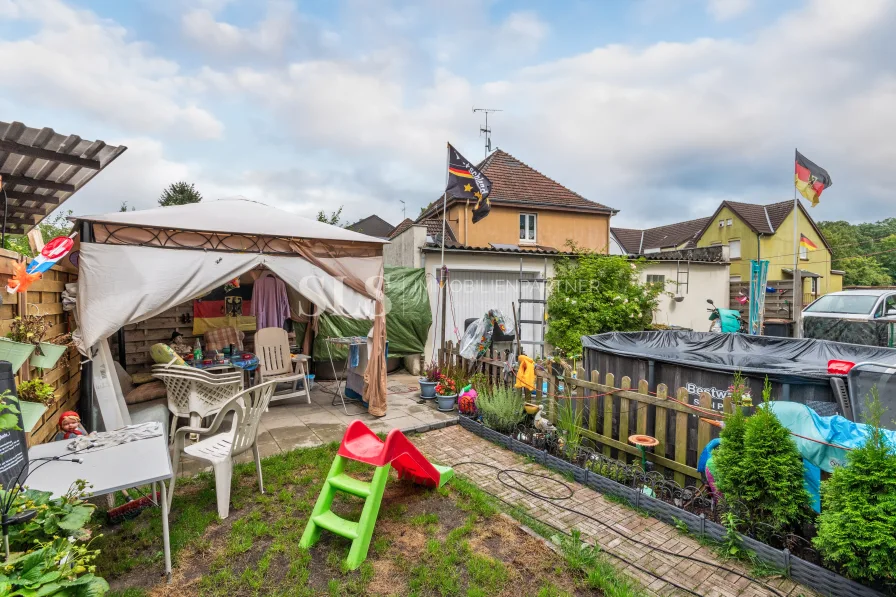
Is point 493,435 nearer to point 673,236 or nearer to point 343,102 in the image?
point 343,102

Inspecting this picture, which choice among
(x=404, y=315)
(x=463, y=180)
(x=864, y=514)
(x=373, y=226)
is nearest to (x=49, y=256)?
(x=864, y=514)

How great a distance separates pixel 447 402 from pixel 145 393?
4101mm

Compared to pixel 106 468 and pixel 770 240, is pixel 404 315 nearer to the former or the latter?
pixel 106 468

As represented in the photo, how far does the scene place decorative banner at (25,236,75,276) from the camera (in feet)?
9.06

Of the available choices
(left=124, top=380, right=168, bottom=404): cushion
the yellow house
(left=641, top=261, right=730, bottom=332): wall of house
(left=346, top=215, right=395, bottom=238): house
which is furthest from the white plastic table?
(left=346, top=215, right=395, bottom=238): house

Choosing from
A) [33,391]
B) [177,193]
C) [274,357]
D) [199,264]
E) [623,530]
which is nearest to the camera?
[33,391]

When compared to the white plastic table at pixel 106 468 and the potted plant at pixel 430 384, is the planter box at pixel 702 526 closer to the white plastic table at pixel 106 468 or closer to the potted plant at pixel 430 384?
the potted plant at pixel 430 384

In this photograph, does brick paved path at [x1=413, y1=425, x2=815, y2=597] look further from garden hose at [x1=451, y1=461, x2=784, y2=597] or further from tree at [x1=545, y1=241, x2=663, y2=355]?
tree at [x1=545, y1=241, x2=663, y2=355]

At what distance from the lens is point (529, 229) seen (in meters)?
15.1

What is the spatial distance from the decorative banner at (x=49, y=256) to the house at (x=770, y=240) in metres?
24.9

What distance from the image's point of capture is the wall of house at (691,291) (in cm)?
1238

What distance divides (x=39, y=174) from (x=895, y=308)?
15.3 m

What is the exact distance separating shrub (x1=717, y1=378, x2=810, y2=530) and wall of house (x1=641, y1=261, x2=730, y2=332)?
10108 mm

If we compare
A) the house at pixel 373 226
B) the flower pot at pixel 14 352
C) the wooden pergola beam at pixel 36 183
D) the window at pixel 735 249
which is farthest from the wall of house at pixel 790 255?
the flower pot at pixel 14 352
